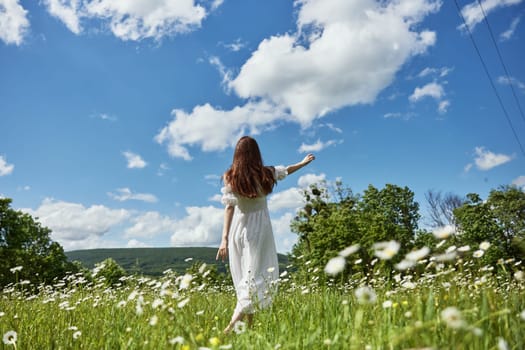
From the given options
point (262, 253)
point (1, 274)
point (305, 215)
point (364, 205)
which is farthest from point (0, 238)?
point (262, 253)

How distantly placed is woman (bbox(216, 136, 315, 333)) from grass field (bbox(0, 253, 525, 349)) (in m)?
0.59

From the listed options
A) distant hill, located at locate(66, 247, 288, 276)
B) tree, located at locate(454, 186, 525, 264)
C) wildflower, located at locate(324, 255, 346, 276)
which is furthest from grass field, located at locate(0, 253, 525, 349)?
distant hill, located at locate(66, 247, 288, 276)

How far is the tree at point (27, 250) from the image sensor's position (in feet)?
97.6

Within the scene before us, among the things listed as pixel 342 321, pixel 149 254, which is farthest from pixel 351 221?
pixel 149 254

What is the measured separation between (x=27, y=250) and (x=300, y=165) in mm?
32096

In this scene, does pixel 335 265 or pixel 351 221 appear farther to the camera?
pixel 351 221

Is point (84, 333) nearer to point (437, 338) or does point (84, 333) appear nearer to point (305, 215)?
point (437, 338)

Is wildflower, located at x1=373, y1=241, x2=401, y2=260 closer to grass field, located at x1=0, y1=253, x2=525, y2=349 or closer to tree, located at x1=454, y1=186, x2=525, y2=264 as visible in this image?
grass field, located at x1=0, y1=253, x2=525, y2=349

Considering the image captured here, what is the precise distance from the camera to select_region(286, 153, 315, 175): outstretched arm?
6043 mm

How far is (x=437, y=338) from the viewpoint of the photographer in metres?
2.32

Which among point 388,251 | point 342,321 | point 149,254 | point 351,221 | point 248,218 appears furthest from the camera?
point 149,254

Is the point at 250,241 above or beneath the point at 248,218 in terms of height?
beneath

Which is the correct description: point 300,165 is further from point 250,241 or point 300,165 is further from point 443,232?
point 443,232

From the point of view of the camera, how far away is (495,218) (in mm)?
37688
